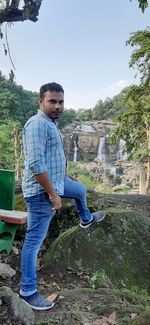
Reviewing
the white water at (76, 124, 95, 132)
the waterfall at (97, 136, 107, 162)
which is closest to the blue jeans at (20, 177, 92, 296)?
the waterfall at (97, 136, 107, 162)

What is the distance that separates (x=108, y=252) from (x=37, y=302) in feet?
4.41

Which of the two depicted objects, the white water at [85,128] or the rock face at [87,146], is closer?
the rock face at [87,146]

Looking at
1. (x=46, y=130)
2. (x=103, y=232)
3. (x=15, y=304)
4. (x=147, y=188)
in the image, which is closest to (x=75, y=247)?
(x=103, y=232)

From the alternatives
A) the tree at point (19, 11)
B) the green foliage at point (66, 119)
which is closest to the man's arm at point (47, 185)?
the tree at point (19, 11)

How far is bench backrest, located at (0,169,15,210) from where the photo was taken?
10.8ft

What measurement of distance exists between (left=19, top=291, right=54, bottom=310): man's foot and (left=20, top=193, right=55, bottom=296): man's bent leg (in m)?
0.03

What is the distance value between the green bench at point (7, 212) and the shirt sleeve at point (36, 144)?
71cm

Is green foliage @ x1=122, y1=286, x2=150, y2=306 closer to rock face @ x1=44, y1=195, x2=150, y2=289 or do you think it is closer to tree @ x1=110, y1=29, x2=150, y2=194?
rock face @ x1=44, y1=195, x2=150, y2=289

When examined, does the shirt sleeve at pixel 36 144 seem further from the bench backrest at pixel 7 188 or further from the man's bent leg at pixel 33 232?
the bench backrest at pixel 7 188

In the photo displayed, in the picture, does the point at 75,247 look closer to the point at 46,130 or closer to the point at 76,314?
the point at 76,314

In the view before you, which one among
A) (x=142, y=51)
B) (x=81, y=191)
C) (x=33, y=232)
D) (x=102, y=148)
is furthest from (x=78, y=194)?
(x=102, y=148)

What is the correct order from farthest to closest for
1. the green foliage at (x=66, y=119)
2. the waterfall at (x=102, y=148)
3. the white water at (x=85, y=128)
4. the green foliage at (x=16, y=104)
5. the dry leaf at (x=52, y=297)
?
the green foliage at (x=66, y=119)
the white water at (x=85, y=128)
the waterfall at (x=102, y=148)
the green foliage at (x=16, y=104)
the dry leaf at (x=52, y=297)

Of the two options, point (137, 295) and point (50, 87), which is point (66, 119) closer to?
point (137, 295)

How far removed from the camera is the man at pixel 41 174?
2.60 m
